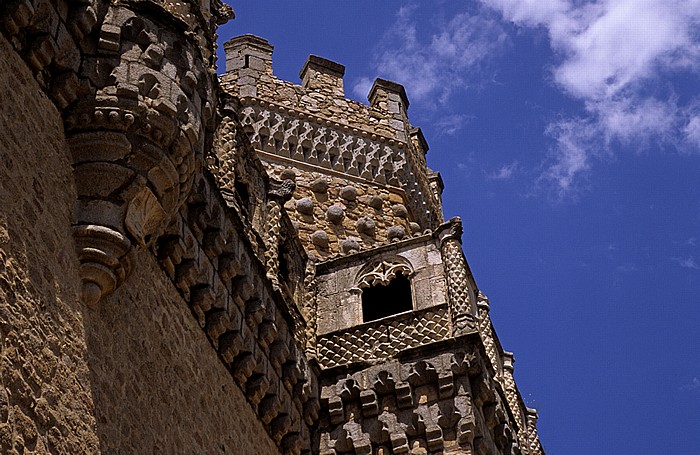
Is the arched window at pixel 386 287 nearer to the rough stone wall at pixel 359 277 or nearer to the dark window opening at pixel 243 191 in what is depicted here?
the rough stone wall at pixel 359 277

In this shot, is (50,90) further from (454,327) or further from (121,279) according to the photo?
(454,327)

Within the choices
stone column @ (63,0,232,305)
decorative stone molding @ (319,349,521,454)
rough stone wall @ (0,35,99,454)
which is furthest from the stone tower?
rough stone wall @ (0,35,99,454)

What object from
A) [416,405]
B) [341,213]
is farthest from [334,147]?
[416,405]

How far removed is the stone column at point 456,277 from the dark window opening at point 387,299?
1.78ft

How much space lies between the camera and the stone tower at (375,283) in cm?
1076

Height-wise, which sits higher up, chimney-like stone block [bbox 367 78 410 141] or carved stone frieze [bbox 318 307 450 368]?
chimney-like stone block [bbox 367 78 410 141]

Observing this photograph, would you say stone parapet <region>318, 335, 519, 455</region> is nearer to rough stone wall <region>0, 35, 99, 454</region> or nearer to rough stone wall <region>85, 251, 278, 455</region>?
rough stone wall <region>85, 251, 278, 455</region>

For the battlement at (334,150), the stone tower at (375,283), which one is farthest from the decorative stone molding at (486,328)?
the battlement at (334,150)

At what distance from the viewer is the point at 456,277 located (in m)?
11.7

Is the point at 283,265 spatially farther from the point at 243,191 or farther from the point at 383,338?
the point at 383,338

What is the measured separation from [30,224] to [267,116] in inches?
359

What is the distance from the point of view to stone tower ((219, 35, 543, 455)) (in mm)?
A: 10758

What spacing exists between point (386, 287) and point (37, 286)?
632cm

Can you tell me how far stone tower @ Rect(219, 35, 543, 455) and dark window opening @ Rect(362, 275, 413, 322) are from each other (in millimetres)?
13
